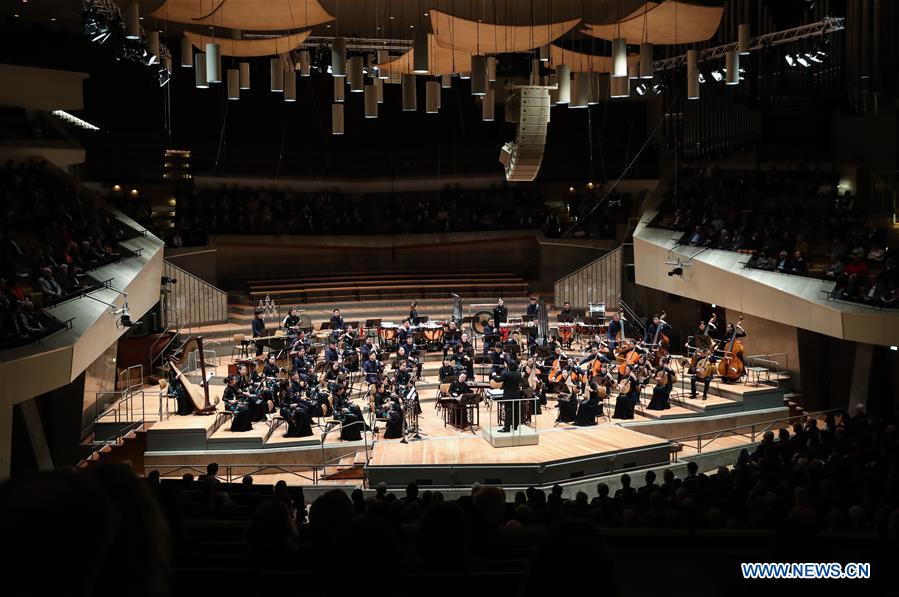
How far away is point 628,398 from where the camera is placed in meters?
14.7

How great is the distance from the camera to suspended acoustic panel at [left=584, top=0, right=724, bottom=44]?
452 inches

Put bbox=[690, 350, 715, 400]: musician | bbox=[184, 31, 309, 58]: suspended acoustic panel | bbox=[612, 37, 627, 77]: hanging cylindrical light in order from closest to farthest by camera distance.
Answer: bbox=[612, 37, 627, 77]: hanging cylindrical light → bbox=[184, 31, 309, 58]: suspended acoustic panel → bbox=[690, 350, 715, 400]: musician

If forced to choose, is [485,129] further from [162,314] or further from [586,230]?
[162,314]

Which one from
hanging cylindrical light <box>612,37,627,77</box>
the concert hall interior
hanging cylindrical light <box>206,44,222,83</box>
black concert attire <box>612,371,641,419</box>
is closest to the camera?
the concert hall interior

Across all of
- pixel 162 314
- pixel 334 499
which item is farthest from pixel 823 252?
pixel 334 499

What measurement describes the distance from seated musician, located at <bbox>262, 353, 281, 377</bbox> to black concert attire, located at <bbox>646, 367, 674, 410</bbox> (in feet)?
21.7

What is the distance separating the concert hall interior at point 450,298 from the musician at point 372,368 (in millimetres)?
65

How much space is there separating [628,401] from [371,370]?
4491mm

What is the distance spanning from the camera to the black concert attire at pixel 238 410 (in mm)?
13266

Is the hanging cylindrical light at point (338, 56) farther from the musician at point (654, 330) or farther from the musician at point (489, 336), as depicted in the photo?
the musician at point (654, 330)

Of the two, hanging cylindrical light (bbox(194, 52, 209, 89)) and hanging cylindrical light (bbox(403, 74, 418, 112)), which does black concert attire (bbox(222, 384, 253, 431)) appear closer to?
hanging cylindrical light (bbox(194, 52, 209, 89))

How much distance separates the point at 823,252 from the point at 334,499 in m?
15.3

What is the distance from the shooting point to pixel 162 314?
1909 centimetres

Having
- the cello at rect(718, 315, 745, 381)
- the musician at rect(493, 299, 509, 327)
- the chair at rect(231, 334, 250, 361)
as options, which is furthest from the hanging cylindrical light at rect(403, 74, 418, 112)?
the cello at rect(718, 315, 745, 381)
